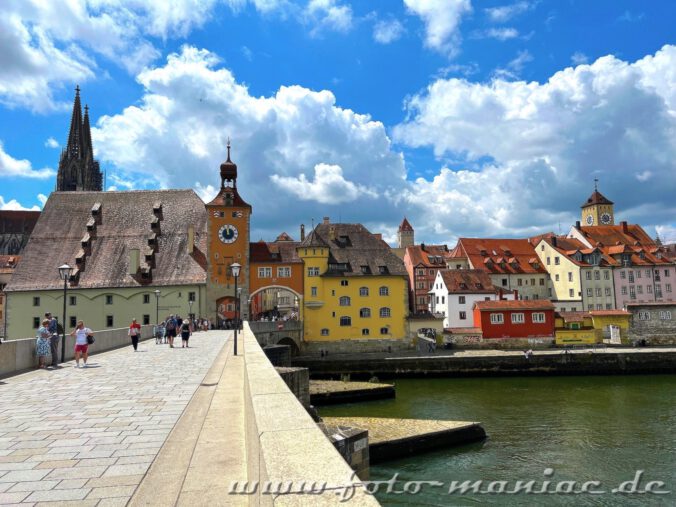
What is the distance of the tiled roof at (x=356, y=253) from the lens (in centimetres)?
5572

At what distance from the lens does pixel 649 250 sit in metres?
73.1

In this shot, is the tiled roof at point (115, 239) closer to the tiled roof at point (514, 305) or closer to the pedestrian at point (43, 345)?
the tiled roof at point (514, 305)

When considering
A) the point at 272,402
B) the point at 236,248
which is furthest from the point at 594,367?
the point at 272,402

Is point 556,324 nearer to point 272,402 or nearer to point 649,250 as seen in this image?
point 649,250

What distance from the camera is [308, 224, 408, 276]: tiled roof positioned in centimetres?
5572

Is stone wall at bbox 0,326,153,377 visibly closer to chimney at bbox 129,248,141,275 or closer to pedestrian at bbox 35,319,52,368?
pedestrian at bbox 35,319,52,368

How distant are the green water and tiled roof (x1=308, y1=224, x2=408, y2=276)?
1779 centimetres

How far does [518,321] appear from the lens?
5291 centimetres

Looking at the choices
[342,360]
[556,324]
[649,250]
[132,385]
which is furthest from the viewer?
[649,250]

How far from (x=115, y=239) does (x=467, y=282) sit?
4090cm

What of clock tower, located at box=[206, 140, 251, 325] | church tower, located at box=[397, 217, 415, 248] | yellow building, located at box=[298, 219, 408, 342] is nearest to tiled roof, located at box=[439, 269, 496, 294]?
yellow building, located at box=[298, 219, 408, 342]

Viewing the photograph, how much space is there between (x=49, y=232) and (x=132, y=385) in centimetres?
5243

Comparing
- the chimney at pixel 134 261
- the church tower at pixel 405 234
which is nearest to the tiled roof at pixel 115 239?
the chimney at pixel 134 261

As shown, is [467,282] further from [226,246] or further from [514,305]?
[226,246]
